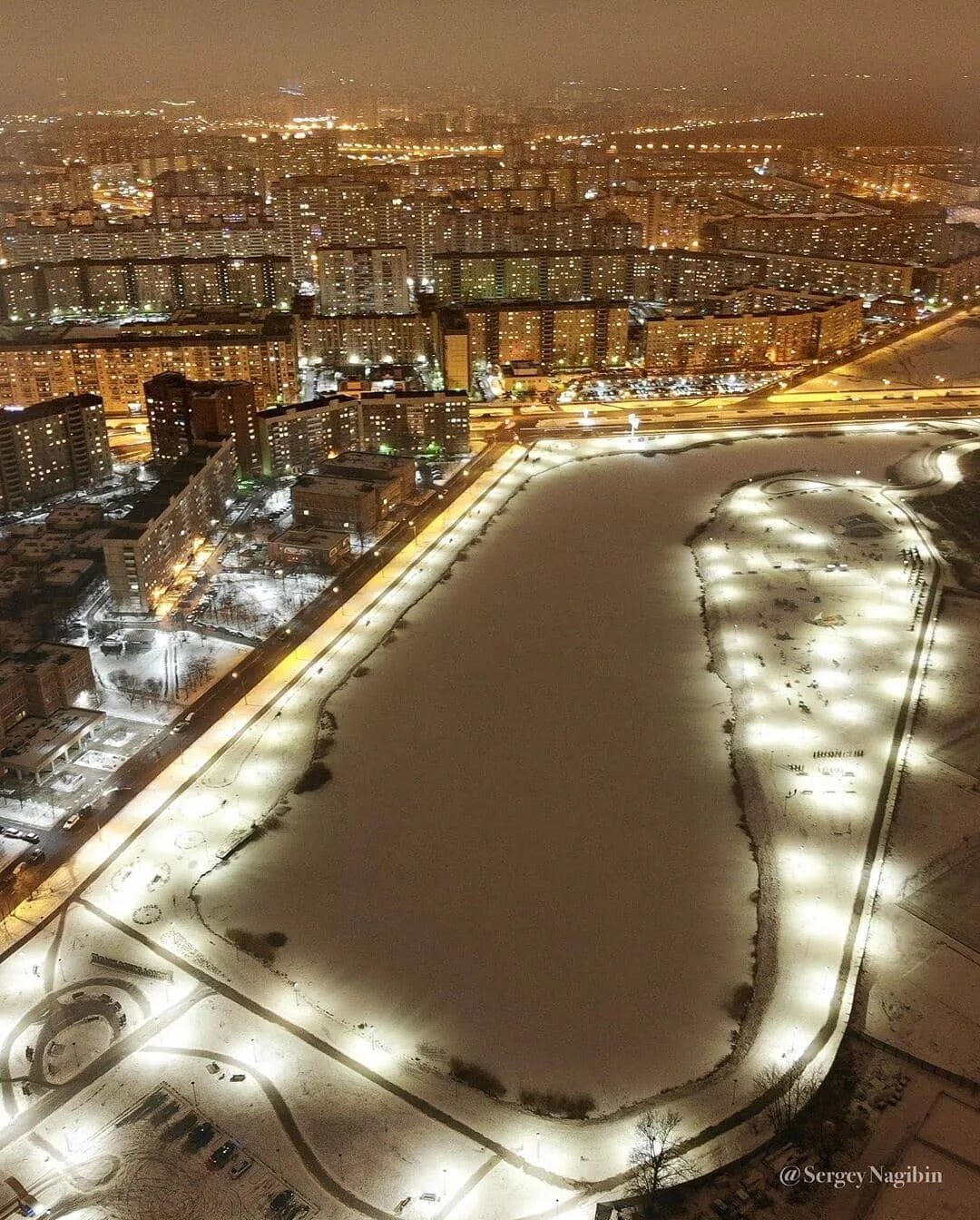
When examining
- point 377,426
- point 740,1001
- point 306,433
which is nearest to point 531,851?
point 740,1001

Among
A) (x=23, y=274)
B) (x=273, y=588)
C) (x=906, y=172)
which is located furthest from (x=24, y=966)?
(x=906, y=172)

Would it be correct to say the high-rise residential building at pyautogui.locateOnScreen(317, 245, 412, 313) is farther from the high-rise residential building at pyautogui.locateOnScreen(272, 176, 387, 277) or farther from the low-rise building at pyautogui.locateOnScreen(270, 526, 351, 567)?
the low-rise building at pyautogui.locateOnScreen(270, 526, 351, 567)

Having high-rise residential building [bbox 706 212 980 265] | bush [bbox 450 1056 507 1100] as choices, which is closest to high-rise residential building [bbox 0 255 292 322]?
high-rise residential building [bbox 706 212 980 265]

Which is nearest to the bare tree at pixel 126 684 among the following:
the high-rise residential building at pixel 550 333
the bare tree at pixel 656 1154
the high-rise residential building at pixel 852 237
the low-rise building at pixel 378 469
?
the low-rise building at pixel 378 469

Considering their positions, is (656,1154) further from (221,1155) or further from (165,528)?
(165,528)

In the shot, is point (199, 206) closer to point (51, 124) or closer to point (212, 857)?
point (212, 857)
